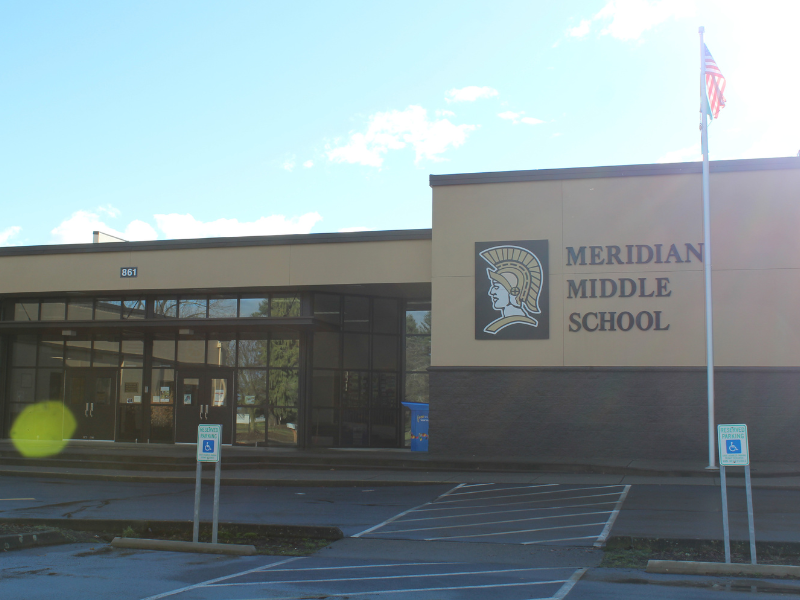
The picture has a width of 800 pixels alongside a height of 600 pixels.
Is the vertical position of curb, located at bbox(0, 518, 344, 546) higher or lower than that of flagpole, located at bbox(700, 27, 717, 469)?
lower

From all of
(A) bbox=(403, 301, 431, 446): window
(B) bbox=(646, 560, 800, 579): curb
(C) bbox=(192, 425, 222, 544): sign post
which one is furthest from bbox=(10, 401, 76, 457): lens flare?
(B) bbox=(646, 560, 800, 579): curb

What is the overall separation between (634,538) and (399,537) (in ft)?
9.90

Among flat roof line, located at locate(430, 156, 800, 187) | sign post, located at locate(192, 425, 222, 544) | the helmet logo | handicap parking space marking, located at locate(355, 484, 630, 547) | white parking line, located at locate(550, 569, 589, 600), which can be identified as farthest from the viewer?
the helmet logo

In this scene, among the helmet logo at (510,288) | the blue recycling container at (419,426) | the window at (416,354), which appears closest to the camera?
the helmet logo at (510,288)

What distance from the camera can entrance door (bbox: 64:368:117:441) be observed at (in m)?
22.5

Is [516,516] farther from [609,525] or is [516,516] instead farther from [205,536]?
[205,536]

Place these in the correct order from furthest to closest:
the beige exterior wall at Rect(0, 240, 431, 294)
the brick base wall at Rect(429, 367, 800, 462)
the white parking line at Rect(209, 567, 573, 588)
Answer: the beige exterior wall at Rect(0, 240, 431, 294) → the brick base wall at Rect(429, 367, 800, 462) → the white parking line at Rect(209, 567, 573, 588)

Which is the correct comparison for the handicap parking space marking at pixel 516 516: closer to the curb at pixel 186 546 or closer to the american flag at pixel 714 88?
the curb at pixel 186 546

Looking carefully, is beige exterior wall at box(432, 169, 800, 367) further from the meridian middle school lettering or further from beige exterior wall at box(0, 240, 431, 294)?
beige exterior wall at box(0, 240, 431, 294)

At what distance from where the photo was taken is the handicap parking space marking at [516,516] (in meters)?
9.91

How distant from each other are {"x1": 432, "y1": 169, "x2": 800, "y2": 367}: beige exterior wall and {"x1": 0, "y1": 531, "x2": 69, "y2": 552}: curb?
420 inches

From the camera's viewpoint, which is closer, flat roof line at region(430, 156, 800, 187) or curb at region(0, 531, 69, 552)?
curb at region(0, 531, 69, 552)

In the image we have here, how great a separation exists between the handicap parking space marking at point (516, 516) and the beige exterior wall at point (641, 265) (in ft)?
15.1

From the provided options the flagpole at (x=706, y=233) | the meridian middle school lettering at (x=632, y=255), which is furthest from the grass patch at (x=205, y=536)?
the meridian middle school lettering at (x=632, y=255)
